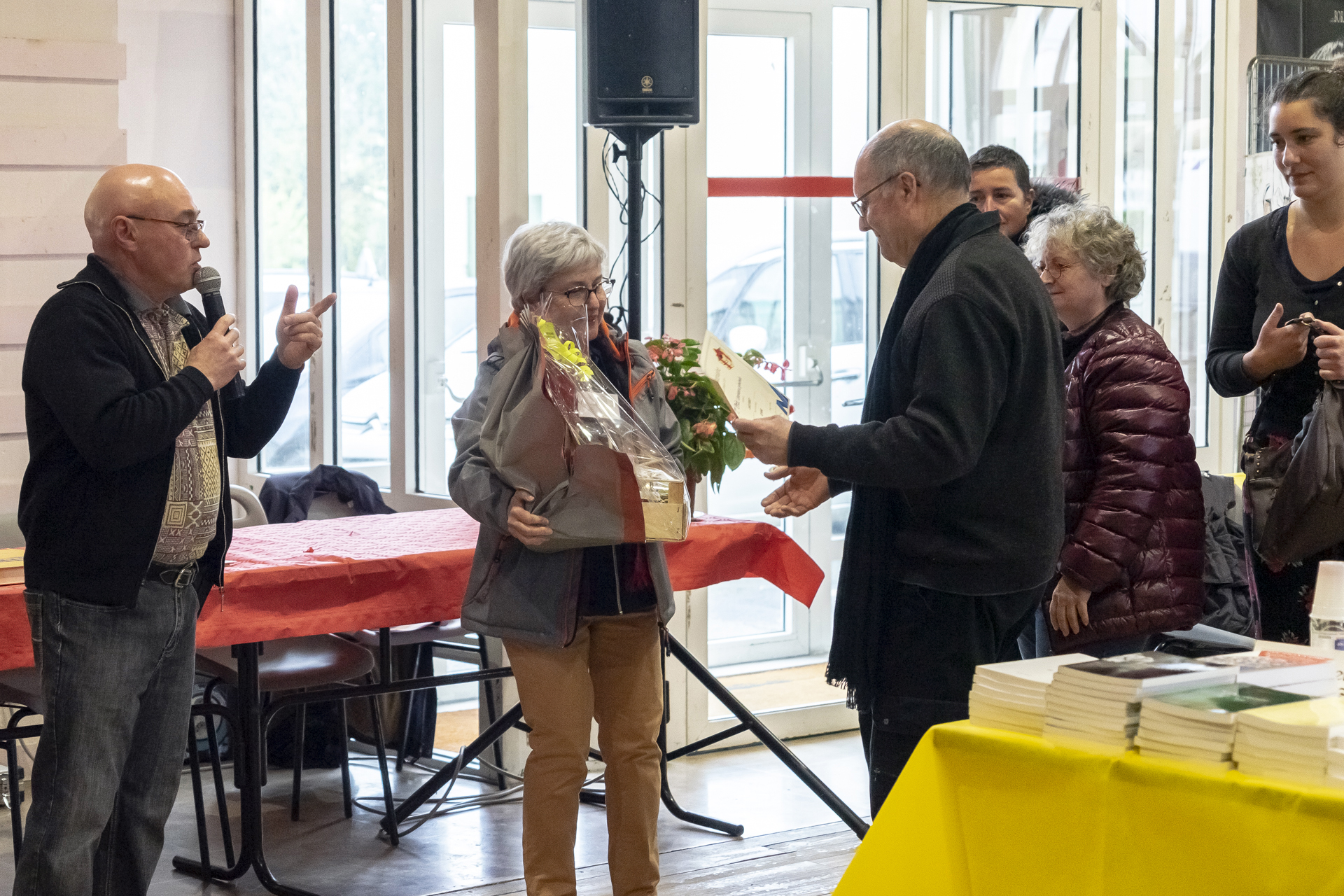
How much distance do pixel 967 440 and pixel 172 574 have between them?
1.38 metres

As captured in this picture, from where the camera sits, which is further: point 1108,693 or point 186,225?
point 186,225

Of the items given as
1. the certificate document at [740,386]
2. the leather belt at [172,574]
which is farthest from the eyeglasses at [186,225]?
the certificate document at [740,386]

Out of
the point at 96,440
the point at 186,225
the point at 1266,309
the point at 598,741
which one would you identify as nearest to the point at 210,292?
the point at 186,225

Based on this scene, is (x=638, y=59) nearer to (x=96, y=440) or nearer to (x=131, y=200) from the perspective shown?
(x=131, y=200)

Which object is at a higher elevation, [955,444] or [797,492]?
[955,444]

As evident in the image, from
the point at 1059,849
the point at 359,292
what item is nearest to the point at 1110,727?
the point at 1059,849

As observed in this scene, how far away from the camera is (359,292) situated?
5.18 m

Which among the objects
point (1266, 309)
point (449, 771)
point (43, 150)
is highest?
point (43, 150)

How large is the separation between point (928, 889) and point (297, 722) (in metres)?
2.53

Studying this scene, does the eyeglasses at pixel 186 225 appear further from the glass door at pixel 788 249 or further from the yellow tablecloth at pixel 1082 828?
the glass door at pixel 788 249

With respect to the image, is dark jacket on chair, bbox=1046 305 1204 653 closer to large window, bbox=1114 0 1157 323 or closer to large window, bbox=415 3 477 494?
large window, bbox=415 3 477 494

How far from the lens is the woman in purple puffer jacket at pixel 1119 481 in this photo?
2.64 m

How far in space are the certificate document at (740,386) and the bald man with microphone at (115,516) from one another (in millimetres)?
815

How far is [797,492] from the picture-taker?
2.54 meters
